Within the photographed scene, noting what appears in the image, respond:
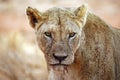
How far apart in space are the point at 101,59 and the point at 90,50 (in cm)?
18

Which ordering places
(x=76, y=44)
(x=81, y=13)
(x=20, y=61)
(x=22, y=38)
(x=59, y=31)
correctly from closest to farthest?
(x=59, y=31) < (x=76, y=44) < (x=81, y=13) < (x=20, y=61) < (x=22, y=38)

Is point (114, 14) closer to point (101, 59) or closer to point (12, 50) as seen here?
point (12, 50)

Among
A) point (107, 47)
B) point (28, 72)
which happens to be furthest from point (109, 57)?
point (28, 72)

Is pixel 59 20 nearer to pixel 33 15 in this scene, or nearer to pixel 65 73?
pixel 33 15

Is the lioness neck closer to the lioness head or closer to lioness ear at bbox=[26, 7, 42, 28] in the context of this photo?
the lioness head

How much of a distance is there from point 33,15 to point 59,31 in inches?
18.7

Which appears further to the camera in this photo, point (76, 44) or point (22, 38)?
point (22, 38)

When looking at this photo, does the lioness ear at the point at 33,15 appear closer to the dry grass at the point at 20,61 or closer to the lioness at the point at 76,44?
the lioness at the point at 76,44

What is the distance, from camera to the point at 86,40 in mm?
9070

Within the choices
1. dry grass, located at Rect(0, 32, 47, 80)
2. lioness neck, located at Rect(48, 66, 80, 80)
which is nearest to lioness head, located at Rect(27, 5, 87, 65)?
lioness neck, located at Rect(48, 66, 80, 80)

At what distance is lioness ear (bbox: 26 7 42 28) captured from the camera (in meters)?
8.76

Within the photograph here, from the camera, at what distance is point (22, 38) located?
14.0 m

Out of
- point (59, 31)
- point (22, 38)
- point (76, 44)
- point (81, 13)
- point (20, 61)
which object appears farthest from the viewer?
point (22, 38)

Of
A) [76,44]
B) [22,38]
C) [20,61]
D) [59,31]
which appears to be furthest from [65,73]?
[22,38]
